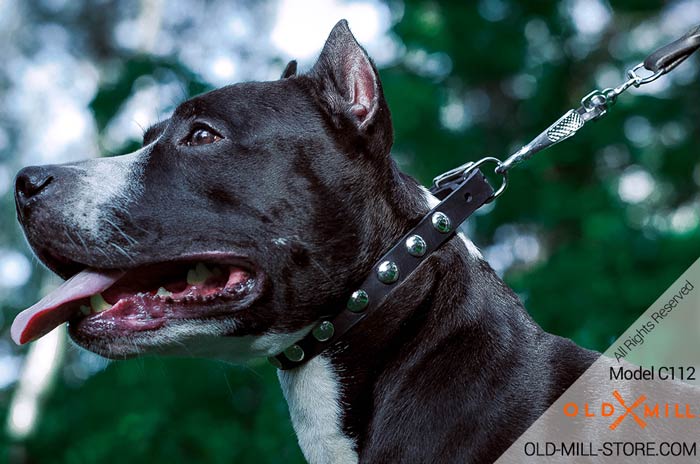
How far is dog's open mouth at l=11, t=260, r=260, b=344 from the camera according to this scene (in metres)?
2.61

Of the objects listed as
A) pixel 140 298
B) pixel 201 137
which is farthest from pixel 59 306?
pixel 201 137

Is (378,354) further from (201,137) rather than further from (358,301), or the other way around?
(201,137)

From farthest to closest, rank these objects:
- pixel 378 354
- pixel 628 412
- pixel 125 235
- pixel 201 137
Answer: pixel 201 137
pixel 125 235
pixel 378 354
pixel 628 412

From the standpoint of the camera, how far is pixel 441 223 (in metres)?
2.61

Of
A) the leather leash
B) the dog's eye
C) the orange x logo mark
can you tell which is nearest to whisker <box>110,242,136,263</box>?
the dog's eye

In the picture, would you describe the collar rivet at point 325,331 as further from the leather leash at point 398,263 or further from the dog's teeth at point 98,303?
the dog's teeth at point 98,303

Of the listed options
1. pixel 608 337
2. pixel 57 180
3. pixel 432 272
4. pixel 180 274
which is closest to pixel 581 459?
pixel 432 272

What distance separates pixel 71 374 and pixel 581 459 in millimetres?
8635

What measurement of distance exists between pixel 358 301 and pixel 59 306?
0.96 m

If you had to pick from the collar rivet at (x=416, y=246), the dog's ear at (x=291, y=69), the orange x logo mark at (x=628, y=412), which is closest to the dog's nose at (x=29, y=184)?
the collar rivet at (x=416, y=246)

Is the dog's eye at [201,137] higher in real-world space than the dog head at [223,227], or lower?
higher

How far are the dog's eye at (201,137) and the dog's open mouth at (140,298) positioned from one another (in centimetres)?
44

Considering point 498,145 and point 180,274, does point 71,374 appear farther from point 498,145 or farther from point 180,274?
point 180,274

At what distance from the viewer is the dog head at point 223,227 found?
2635mm
